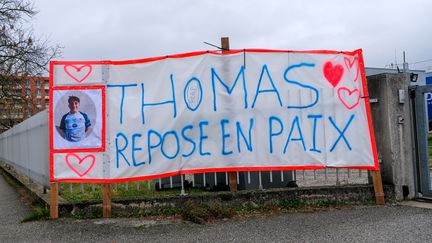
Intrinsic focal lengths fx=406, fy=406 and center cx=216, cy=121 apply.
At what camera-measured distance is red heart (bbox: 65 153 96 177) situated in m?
5.84

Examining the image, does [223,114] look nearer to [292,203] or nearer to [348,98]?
[292,203]

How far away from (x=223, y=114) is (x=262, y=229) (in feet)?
6.08

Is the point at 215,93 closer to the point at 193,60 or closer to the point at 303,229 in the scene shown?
the point at 193,60

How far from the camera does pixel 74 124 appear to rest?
19.2ft

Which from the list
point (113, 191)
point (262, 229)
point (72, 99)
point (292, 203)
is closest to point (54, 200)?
point (113, 191)

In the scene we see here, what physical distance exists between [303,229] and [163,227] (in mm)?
1784

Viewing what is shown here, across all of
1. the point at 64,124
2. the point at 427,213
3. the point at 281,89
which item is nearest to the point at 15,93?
the point at 64,124

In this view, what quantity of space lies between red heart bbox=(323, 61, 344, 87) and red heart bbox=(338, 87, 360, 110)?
0.15m

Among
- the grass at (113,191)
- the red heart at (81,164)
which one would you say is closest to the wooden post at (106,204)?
the red heart at (81,164)

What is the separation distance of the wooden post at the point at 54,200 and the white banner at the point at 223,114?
0.13 m

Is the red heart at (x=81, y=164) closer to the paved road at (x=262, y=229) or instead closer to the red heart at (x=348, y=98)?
the paved road at (x=262, y=229)

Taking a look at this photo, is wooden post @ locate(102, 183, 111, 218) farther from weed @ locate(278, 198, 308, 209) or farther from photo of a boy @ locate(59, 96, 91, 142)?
weed @ locate(278, 198, 308, 209)

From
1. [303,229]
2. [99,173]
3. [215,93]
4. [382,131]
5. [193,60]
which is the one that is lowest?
[303,229]

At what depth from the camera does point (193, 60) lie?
20.0 feet
